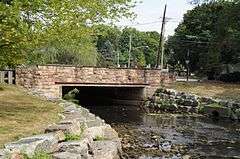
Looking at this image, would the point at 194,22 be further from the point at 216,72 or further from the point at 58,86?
the point at 58,86

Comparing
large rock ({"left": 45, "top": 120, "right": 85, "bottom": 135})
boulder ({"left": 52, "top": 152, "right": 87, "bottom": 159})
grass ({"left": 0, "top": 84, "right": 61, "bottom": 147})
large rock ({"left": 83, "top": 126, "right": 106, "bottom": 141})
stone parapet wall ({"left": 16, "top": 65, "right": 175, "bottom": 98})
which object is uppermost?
stone parapet wall ({"left": 16, "top": 65, "right": 175, "bottom": 98})

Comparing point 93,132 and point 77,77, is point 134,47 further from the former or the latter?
point 93,132

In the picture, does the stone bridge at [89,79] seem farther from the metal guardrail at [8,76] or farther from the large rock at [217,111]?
the large rock at [217,111]

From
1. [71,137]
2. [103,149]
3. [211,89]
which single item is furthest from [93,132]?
[211,89]

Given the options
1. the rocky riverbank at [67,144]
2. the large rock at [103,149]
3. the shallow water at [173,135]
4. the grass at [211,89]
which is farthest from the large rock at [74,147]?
the grass at [211,89]

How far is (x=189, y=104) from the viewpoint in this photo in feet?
129

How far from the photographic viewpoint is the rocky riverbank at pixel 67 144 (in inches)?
398

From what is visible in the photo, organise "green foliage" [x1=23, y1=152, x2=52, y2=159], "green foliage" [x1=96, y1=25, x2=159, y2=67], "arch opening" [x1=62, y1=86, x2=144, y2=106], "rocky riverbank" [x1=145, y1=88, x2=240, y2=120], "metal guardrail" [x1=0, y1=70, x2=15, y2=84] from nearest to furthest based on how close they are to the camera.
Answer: "green foliage" [x1=23, y1=152, x2=52, y2=159] → "metal guardrail" [x1=0, y1=70, x2=15, y2=84] → "rocky riverbank" [x1=145, y1=88, x2=240, y2=120] → "arch opening" [x1=62, y1=86, x2=144, y2=106] → "green foliage" [x1=96, y1=25, x2=159, y2=67]

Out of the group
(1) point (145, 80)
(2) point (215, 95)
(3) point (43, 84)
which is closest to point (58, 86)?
(3) point (43, 84)

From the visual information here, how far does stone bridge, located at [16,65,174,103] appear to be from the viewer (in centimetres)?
3650

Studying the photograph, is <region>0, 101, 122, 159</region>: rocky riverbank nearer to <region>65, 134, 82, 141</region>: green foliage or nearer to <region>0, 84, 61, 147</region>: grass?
<region>65, 134, 82, 141</region>: green foliage

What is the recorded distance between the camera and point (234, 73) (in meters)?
54.2

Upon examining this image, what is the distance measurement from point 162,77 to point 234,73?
13.7 metres

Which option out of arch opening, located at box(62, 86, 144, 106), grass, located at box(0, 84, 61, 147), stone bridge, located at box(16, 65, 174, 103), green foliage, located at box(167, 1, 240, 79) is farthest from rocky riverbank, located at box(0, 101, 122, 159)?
green foliage, located at box(167, 1, 240, 79)
